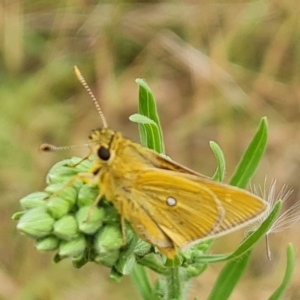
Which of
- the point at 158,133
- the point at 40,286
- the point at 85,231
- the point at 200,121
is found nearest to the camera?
the point at 85,231

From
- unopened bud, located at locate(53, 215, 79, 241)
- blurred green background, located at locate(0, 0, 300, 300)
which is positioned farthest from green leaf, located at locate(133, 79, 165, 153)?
blurred green background, located at locate(0, 0, 300, 300)

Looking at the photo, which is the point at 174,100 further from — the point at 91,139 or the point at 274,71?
the point at 91,139

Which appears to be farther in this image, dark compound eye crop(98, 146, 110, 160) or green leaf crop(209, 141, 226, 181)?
green leaf crop(209, 141, 226, 181)

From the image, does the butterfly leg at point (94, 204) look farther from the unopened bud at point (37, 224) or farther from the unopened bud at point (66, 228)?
the unopened bud at point (37, 224)

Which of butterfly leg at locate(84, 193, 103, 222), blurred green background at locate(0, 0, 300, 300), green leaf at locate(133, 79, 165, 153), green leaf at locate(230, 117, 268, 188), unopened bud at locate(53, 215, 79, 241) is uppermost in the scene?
green leaf at locate(133, 79, 165, 153)

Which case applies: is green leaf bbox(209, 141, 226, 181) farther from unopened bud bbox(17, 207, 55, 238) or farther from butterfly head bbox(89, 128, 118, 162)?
unopened bud bbox(17, 207, 55, 238)

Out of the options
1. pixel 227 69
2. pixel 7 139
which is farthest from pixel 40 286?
pixel 227 69
